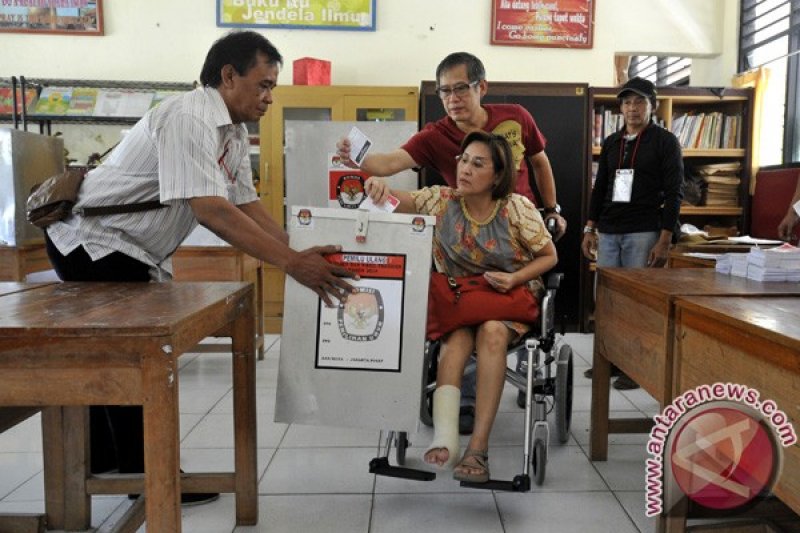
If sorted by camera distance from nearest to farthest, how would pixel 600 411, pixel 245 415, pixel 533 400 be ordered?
pixel 245 415 → pixel 533 400 → pixel 600 411

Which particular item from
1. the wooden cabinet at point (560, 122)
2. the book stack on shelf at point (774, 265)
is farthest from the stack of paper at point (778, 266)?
the wooden cabinet at point (560, 122)

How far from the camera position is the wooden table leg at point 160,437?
1.03 metres

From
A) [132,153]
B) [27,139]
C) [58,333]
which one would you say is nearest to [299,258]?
[132,153]

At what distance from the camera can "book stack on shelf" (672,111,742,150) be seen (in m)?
4.54

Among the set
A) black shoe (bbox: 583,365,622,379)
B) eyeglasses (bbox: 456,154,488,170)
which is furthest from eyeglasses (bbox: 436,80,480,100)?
black shoe (bbox: 583,365,622,379)

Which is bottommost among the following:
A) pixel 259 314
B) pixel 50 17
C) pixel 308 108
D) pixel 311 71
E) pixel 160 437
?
pixel 259 314

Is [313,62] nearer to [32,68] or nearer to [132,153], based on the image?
[32,68]

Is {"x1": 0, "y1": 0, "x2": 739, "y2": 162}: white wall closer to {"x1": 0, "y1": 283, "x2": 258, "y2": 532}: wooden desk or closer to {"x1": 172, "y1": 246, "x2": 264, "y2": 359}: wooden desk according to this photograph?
{"x1": 172, "y1": 246, "x2": 264, "y2": 359}: wooden desk

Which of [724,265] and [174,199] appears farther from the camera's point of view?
[724,265]

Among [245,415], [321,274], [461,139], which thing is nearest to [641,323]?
[321,274]

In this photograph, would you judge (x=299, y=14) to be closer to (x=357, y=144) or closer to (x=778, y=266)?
(x=357, y=144)

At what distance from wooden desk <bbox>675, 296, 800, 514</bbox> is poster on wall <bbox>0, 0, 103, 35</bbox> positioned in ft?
15.7

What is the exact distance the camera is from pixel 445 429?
1.77 metres

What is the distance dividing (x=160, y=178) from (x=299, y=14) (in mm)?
3613
